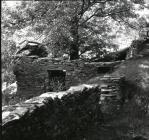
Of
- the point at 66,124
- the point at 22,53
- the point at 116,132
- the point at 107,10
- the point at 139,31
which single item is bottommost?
the point at 116,132

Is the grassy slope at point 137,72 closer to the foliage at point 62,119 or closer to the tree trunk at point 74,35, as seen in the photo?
the foliage at point 62,119

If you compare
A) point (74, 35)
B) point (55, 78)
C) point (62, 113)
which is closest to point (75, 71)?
point (55, 78)

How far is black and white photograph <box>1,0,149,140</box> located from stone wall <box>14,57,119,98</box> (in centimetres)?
5

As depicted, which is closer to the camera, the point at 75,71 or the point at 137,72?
the point at 137,72

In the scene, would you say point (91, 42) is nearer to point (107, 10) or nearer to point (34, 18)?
point (107, 10)

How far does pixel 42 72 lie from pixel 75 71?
78.7 inches

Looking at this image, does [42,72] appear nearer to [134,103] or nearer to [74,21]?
[74,21]

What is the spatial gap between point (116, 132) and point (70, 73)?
27.4 ft

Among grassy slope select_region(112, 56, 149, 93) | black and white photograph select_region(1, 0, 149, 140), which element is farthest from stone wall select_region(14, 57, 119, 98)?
→ grassy slope select_region(112, 56, 149, 93)

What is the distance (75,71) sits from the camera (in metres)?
15.6

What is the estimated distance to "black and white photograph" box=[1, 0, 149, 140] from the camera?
6.14 meters

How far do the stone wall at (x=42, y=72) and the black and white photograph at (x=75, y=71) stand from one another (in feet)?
0.18

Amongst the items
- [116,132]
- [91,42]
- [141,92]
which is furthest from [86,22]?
[116,132]

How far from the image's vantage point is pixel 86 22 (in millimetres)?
18625
